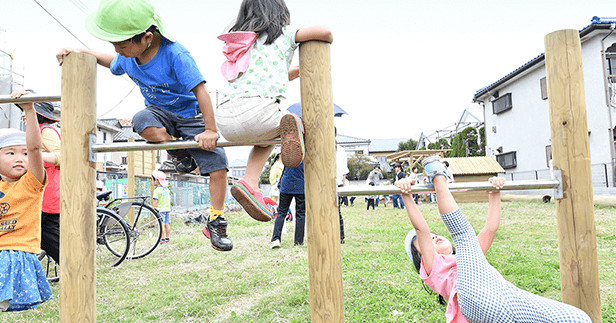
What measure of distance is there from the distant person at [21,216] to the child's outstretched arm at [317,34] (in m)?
1.63

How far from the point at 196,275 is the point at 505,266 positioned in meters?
3.09

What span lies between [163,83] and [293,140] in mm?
1060

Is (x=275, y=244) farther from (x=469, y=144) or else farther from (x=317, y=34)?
(x=469, y=144)

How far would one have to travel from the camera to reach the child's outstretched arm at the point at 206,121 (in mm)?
2059

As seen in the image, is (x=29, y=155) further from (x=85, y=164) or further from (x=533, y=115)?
(x=533, y=115)

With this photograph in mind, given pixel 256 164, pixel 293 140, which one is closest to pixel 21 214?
pixel 256 164

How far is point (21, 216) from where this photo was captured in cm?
271

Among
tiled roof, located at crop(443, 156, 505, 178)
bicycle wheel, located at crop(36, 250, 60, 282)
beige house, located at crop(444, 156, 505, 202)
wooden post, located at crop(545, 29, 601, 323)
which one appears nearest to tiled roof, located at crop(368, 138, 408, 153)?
tiled roof, located at crop(443, 156, 505, 178)

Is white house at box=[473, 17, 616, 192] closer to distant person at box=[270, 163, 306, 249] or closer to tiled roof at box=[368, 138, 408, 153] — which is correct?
distant person at box=[270, 163, 306, 249]

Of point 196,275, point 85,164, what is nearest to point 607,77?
point 196,275

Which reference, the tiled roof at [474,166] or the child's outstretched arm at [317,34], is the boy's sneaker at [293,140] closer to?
the child's outstretched arm at [317,34]

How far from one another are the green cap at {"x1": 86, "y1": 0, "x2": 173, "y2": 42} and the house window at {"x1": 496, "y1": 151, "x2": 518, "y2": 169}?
842 inches

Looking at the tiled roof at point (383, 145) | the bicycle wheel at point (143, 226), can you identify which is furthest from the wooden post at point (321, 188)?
the tiled roof at point (383, 145)

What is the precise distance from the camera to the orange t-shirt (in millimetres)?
2666
